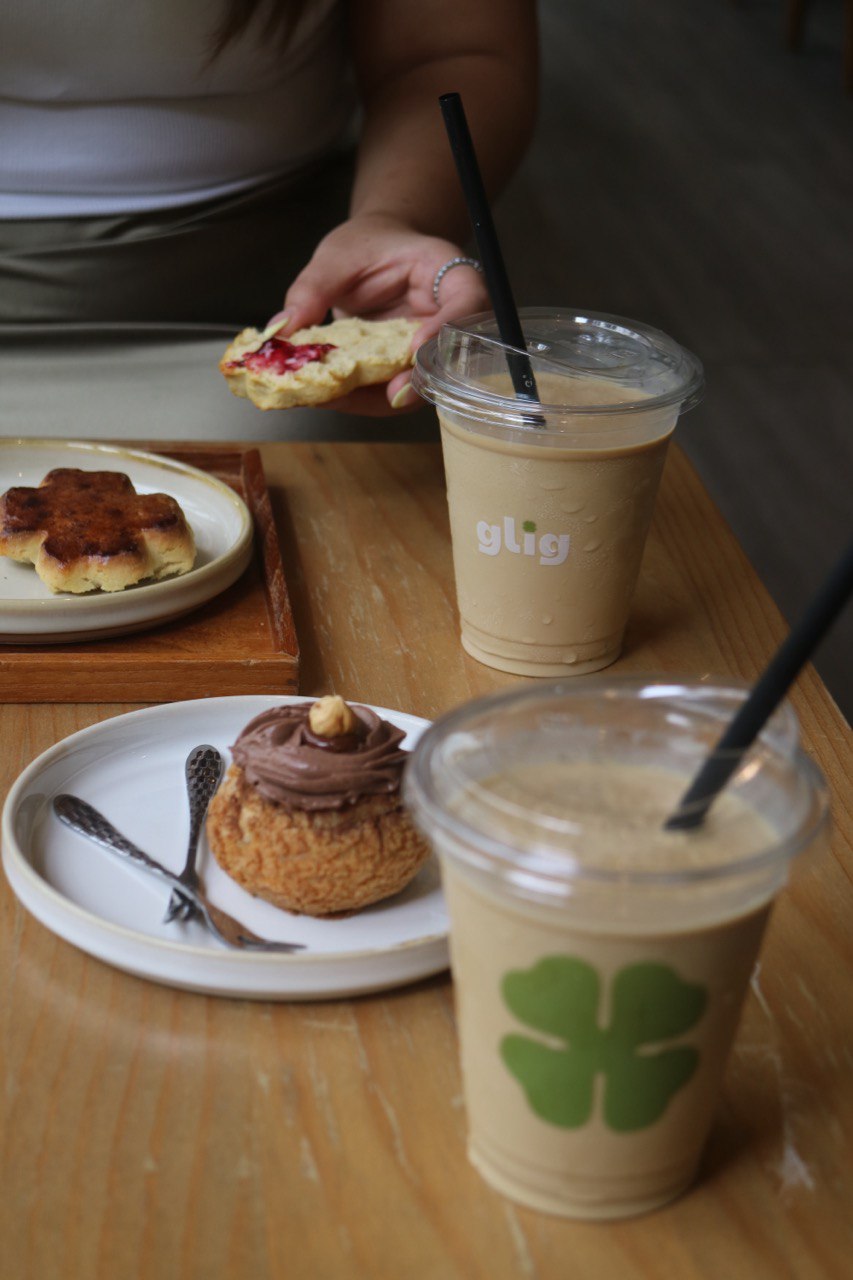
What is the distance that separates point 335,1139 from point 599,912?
0.18 metres

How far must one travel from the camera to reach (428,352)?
92 cm

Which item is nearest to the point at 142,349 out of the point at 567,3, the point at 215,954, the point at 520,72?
the point at 520,72

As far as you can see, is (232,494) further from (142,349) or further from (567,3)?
(567,3)

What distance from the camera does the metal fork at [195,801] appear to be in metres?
0.65

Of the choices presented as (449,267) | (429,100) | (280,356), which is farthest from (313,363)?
(429,100)

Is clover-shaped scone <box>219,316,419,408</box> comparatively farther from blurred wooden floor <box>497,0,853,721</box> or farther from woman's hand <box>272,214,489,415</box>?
blurred wooden floor <box>497,0,853,721</box>

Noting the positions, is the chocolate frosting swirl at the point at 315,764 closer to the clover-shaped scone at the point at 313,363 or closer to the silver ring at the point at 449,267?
the clover-shaped scone at the point at 313,363

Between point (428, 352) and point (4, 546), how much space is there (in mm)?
348

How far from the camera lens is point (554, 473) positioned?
86 cm

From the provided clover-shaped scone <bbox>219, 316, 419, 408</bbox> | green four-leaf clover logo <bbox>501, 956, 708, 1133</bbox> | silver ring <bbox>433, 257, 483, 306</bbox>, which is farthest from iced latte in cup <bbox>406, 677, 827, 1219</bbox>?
silver ring <bbox>433, 257, 483, 306</bbox>

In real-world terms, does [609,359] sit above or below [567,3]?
above

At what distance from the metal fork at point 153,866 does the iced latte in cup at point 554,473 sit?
339 millimetres

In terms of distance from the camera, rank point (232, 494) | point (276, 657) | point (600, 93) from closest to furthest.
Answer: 1. point (276, 657)
2. point (232, 494)
3. point (600, 93)

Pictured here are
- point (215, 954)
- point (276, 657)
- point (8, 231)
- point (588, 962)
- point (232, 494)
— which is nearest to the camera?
point (588, 962)
